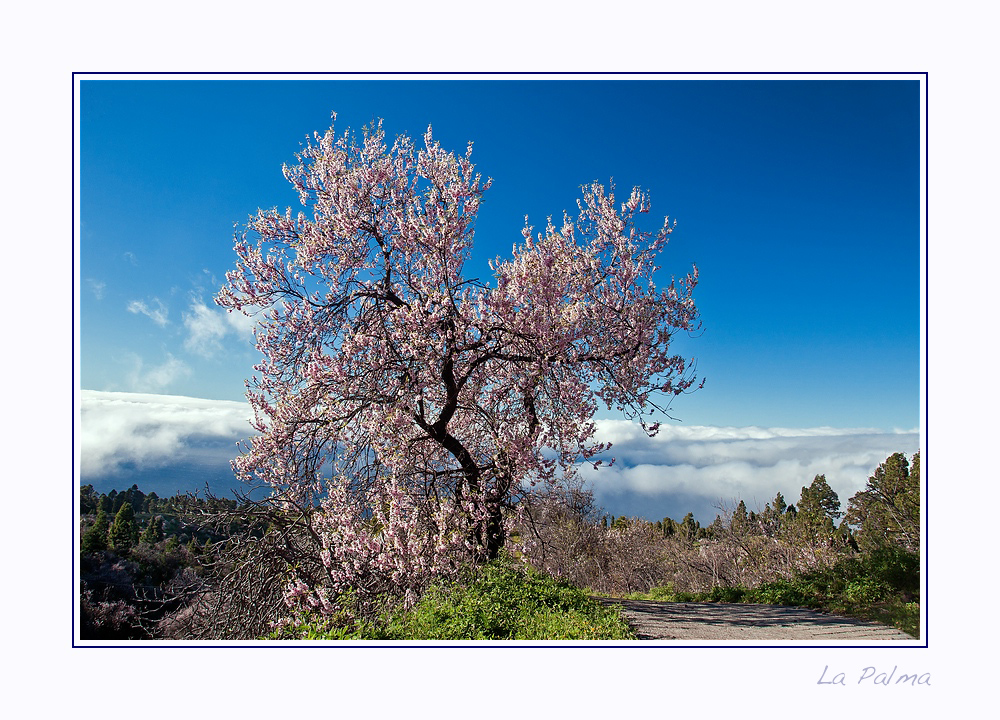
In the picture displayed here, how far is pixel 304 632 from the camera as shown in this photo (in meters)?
4.13

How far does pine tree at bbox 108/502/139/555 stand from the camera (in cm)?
427

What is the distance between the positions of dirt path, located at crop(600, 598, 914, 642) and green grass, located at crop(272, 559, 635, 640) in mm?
408

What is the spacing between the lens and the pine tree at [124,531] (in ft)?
14.0

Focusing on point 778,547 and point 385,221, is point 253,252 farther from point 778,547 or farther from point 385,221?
point 778,547

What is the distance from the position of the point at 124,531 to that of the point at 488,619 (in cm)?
303

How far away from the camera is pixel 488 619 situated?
13.4ft

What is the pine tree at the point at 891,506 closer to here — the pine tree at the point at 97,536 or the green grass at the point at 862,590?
the green grass at the point at 862,590

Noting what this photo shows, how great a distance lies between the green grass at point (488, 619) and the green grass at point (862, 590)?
242 centimetres
